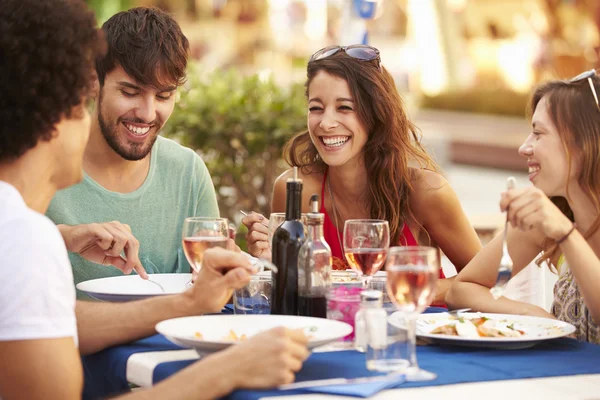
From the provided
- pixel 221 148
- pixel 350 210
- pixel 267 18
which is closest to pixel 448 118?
pixel 267 18

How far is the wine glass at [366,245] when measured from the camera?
2.54m

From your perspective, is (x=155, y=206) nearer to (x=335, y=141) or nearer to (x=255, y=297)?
(x=335, y=141)

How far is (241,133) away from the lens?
6066 millimetres

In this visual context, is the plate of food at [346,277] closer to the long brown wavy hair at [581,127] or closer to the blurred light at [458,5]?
the long brown wavy hair at [581,127]

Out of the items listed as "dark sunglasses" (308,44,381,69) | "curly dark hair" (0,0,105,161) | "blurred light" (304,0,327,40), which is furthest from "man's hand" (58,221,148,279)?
"blurred light" (304,0,327,40)

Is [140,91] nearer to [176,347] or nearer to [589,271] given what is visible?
[176,347]

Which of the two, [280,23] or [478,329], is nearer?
[478,329]

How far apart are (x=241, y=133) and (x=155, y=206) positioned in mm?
2477

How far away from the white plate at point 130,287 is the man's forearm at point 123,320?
0.97ft

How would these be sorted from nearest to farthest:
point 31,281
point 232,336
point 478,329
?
point 31,281 → point 232,336 → point 478,329

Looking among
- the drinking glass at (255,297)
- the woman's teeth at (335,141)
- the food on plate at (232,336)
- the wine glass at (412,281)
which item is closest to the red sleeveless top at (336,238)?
the woman's teeth at (335,141)

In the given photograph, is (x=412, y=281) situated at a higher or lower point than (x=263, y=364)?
higher

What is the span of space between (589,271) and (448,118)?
75.4 ft

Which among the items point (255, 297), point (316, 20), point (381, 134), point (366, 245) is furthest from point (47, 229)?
point (316, 20)
